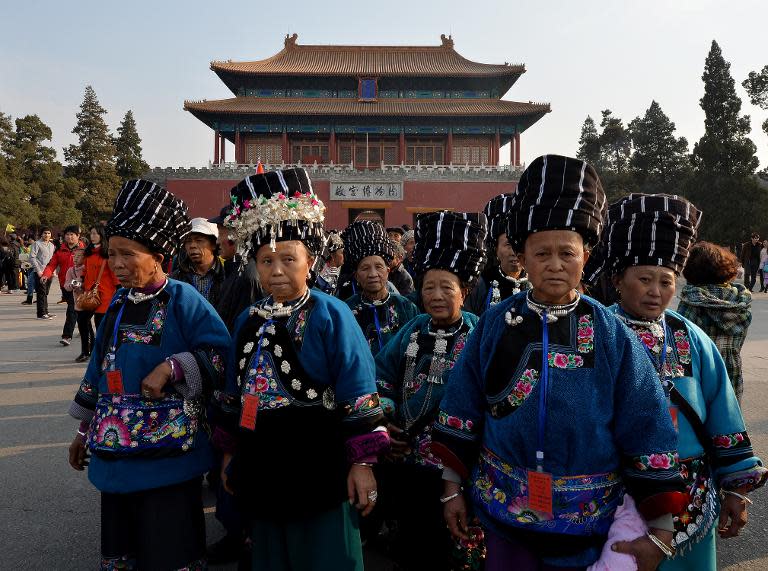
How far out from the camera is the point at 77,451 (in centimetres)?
223

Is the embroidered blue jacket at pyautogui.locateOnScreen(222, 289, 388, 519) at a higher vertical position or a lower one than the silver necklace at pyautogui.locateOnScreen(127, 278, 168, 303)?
lower

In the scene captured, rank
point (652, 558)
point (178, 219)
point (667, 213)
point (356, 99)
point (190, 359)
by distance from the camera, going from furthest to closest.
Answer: point (356, 99) < point (178, 219) < point (190, 359) < point (667, 213) < point (652, 558)

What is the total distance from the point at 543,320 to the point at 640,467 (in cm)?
45

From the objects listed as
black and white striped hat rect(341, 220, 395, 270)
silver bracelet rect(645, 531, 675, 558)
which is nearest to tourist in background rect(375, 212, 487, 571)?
silver bracelet rect(645, 531, 675, 558)

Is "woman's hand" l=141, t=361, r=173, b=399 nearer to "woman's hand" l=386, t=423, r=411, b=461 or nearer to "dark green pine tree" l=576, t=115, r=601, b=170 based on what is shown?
"woman's hand" l=386, t=423, r=411, b=461

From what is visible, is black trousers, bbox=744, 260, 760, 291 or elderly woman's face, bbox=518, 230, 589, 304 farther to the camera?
black trousers, bbox=744, 260, 760, 291

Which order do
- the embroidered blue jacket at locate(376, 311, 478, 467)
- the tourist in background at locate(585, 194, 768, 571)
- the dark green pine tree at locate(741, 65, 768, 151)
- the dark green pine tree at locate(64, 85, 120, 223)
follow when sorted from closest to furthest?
the tourist in background at locate(585, 194, 768, 571), the embroidered blue jacket at locate(376, 311, 478, 467), the dark green pine tree at locate(741, 65, 768, 151), the dark green pine tree at locate(64, 85, 120, 223)

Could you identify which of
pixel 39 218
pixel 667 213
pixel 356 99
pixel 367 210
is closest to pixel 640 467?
pixel 667 213

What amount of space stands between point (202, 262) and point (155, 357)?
71.8 inches

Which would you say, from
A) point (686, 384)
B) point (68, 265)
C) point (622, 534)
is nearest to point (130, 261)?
point (622, 534)

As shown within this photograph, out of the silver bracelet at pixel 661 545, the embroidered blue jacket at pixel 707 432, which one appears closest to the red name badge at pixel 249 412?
the silver bracelet at pixel 661 545

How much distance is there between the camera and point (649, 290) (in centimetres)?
190

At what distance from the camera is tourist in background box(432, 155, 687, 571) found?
1.46 m

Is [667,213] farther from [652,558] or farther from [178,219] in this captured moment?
[178,219]
